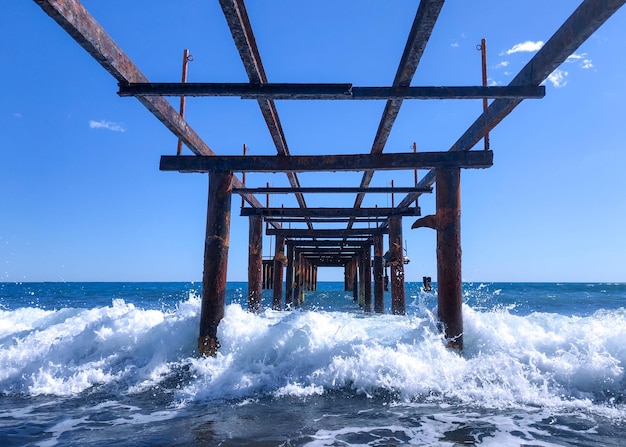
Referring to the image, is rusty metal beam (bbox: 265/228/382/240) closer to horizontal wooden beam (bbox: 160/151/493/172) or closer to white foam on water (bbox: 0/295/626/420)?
white foam on water (bbox: 0/295/626/420)

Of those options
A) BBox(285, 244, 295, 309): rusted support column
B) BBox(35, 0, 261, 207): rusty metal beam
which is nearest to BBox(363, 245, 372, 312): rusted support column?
BBox(285, 244, 295, 309): rusted support column

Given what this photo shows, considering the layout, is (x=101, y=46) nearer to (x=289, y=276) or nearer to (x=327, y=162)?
(x=327, y=162)

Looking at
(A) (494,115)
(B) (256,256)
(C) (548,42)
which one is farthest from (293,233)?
(C) (548,42)

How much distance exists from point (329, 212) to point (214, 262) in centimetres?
505

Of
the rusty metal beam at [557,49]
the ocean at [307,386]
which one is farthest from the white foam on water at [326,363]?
the rusty metal beam at [557,49]

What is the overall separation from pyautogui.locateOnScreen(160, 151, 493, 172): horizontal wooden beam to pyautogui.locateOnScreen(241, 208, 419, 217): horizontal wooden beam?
422cm

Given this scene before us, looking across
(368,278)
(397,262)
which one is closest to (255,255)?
(397,262)

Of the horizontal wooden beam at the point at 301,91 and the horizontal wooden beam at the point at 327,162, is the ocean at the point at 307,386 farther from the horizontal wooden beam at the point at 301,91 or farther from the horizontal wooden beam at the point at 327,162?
the horizontal wooden beam at the point at 301,91

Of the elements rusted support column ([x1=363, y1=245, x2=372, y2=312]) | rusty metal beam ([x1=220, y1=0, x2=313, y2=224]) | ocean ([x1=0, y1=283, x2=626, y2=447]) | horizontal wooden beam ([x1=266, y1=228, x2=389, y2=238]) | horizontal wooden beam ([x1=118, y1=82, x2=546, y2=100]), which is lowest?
ocean ([x1=0, y1=283, x2=626, y2=447])

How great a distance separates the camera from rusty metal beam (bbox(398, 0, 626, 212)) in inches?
126

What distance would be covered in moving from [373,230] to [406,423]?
10.6 metres

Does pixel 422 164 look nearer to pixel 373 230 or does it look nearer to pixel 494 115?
pixel 494 115

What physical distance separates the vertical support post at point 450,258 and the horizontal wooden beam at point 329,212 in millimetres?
4763

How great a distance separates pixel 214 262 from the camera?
645 centimetres
